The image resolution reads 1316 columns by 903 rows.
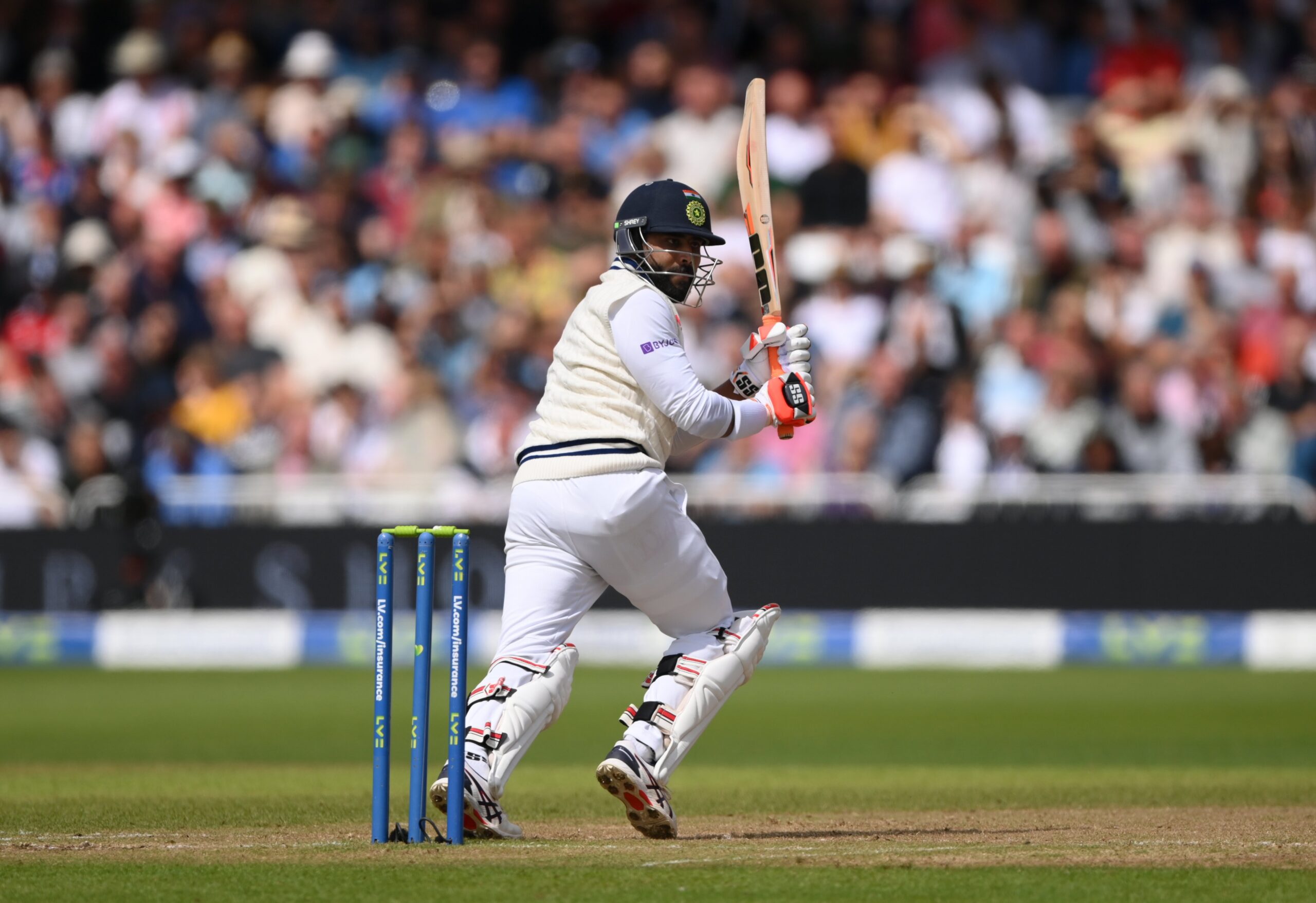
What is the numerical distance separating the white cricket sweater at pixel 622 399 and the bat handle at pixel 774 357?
11 cm

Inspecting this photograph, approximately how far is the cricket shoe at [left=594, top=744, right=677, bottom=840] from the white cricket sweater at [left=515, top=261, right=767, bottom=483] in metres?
0.82

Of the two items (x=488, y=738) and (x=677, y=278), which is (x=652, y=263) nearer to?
(x=677, y=278)

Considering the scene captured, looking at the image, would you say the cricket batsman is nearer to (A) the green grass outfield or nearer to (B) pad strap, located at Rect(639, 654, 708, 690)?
(B) pad strap, located at Rect(639, 654, 708, 690)

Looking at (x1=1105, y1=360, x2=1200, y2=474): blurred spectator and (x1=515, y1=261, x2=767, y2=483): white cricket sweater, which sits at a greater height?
(x1=515, y1=261, x2=767, y2=483): white cricket sweater

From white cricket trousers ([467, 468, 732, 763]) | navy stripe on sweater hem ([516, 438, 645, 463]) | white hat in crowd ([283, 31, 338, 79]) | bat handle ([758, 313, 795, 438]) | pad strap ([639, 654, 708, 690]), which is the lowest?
pad strap ([639, 654, 708, 690])

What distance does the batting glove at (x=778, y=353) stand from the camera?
605 cm

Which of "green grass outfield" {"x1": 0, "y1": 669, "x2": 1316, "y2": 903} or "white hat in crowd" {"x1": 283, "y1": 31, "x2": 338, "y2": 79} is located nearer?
"green grass outfield" {"x1": 0, "y1": 669, "x2": 1316, "y2": 903}

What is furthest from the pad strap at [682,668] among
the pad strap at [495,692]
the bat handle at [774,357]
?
the bat handle at [774,357]

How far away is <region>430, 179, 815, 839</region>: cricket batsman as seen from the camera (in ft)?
18.8

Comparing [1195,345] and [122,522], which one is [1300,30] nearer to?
[1195,345]

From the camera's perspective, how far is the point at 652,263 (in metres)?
6.03

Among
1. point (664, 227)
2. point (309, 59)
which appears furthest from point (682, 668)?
point (309, 59)

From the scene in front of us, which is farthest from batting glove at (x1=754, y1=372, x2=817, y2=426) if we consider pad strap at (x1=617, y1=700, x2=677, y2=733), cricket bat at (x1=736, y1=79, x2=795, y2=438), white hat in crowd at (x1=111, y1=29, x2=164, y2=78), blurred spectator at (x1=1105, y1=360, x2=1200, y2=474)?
white hat in crowd at (x1=111, y1=29, x2=164, y2=78)

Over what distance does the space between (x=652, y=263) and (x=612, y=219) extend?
9.71 metres
